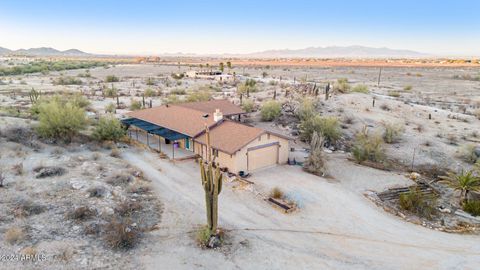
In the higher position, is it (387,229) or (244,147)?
(244,147)

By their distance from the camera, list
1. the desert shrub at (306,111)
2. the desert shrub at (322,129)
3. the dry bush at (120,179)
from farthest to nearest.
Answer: the desert shrub at (306,111) < the desert shrub at (322,129) < the dry bush at (120,179)

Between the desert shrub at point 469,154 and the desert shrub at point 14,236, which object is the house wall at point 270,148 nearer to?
the desert shrub at point 14,236

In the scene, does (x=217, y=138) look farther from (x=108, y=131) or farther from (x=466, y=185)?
(x=466, y=185)

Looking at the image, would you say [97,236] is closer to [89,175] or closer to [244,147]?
[89,175]

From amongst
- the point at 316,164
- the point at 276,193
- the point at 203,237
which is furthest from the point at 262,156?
the point at 203,237

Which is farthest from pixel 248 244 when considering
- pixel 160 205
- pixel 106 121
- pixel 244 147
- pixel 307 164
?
pixel 106 121

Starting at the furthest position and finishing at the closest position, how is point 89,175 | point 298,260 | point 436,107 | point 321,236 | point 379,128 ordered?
point 436,107 → point 379,128 → point 89,175 → point 321,236 → point 298,260

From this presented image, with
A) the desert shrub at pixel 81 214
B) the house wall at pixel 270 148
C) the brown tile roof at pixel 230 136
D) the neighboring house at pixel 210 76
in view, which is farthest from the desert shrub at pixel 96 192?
the neighboring house at pixel 210 76

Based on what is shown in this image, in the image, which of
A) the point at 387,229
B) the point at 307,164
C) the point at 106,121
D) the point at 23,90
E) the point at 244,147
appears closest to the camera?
the point at 387,229
